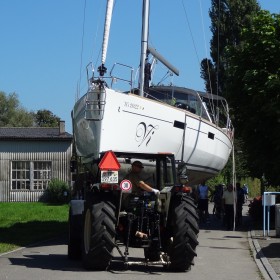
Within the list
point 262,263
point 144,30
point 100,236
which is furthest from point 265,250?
point 144,30

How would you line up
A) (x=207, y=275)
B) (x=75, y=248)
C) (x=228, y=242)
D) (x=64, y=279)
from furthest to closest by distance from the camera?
(x=228, y=242), (x=75, y=248), (x=207, y=275), (x=64, y=279)

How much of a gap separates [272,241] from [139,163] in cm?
809

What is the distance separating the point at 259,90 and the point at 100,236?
13.6 m

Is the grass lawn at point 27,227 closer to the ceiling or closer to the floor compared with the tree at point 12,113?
closer to the floor

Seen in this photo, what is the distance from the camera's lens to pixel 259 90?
25125 mm

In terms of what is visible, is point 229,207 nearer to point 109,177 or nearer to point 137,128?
point 137,128

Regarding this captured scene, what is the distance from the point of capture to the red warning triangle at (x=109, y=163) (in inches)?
525

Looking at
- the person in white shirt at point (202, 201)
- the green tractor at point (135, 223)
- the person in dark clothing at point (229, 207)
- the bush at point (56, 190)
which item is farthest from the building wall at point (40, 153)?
the green tractor at point (135, 223)

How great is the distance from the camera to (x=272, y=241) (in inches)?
815

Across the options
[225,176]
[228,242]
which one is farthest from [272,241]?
[225,176]

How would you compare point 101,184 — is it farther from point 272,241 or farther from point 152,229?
point 272,241

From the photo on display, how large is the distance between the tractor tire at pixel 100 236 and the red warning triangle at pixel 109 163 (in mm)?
607

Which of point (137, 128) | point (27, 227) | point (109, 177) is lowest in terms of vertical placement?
point (27, 227)

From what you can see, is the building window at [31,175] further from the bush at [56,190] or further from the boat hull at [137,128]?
the boat hull at [137,128]
